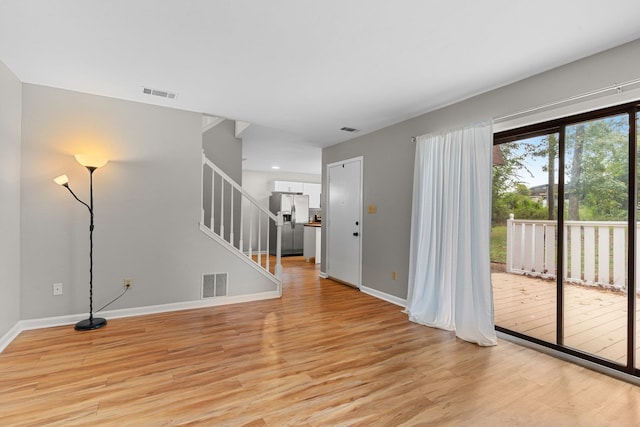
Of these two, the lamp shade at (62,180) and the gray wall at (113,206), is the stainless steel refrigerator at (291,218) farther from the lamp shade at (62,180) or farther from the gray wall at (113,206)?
the lamp shade at (62,180)

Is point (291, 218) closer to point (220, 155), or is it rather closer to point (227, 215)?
point (227, 215)

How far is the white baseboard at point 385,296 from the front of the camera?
4.09 m

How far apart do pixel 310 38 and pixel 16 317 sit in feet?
12.5

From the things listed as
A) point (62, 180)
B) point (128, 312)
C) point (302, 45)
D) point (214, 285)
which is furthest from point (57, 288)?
point (302, 45)

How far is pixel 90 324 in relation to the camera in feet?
10.3

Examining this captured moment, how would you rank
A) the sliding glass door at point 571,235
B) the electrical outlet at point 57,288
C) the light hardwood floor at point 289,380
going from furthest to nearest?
the electrical outlet at point 57,288 → the sliding glass door at point 571,235 → the light hardwood floor at point 289,380

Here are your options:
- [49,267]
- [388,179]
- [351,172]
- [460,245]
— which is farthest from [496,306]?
[49,267]

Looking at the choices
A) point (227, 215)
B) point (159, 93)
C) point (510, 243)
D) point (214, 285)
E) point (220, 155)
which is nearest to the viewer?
point (510, 243)

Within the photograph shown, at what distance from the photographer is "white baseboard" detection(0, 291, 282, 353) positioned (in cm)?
296

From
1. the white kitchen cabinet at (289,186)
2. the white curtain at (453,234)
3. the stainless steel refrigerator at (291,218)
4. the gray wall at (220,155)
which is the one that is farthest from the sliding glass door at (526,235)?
the white kitchen cabinet at (289,186)

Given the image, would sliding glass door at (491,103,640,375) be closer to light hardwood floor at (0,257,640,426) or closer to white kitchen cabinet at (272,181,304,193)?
light hardwood floor at (0,257,640,426)

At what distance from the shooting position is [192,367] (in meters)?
2.41

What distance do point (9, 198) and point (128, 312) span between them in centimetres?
162

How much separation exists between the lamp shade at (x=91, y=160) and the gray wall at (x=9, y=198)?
53 centimetres
